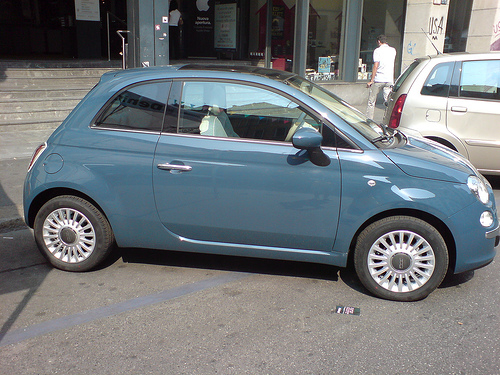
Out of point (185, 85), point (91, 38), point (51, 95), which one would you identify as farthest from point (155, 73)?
point (91, 38)

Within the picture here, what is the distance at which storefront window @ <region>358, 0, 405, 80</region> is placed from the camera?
1557 centimetres

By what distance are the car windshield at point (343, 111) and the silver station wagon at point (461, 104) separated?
2429mm

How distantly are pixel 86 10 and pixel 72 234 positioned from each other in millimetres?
11146

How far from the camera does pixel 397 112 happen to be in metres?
7.16

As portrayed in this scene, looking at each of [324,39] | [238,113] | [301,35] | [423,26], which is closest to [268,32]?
[301,35]

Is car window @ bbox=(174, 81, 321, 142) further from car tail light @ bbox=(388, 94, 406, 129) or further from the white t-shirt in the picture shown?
the white t-shirt

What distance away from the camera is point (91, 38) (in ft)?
47.0

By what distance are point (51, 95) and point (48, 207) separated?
23.6ft

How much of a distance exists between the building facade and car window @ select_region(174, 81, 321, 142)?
1043cm

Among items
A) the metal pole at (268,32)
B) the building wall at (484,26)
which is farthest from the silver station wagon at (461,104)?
the building wall at (484,26)

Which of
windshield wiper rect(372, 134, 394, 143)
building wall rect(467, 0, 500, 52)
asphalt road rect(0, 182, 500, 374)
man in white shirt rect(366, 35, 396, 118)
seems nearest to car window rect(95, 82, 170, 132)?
asphalt road rect(0, 182, 500, 374)

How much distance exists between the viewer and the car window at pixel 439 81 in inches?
270

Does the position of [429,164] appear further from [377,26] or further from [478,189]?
[377,26]

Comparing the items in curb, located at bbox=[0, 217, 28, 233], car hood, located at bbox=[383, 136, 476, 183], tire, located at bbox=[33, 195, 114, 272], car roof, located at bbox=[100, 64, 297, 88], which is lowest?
curb, located at bbox=[0, 217, 28, 233]
